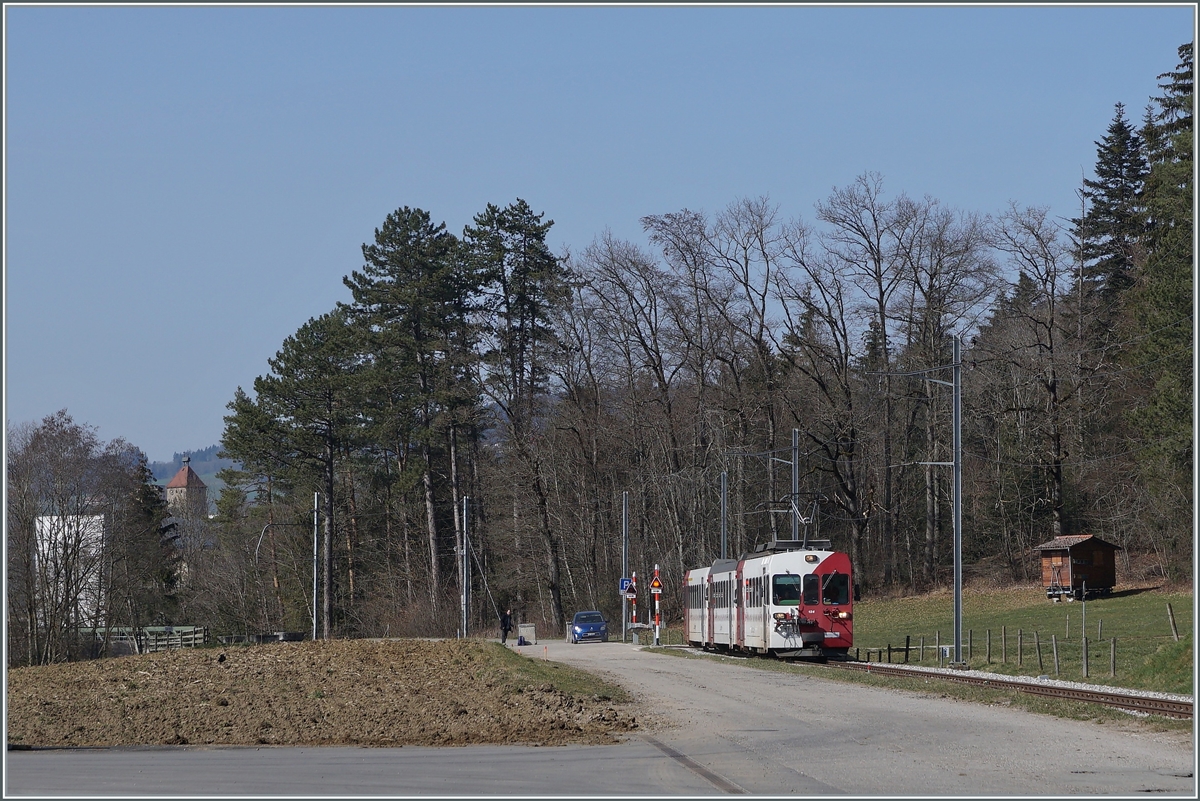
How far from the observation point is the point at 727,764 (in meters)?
14.5

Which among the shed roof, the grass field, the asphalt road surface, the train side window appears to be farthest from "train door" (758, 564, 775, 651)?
the shed roof

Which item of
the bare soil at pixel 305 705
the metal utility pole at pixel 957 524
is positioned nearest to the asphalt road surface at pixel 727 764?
the bare soil at pixel 305 705

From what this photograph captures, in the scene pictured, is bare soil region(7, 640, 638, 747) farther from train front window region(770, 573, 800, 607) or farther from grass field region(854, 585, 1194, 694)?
grass field region(854, 585, 1194, 694)

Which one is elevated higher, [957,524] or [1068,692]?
[957,524]

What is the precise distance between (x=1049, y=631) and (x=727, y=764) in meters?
33.3

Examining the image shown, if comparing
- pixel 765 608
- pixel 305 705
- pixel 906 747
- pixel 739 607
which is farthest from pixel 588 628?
pixel 906 747

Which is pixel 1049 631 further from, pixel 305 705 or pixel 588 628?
pixel 305 705

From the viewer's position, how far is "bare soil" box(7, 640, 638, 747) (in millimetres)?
17547

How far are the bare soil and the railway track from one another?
7.36 m

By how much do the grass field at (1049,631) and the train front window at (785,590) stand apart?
353 centimetres

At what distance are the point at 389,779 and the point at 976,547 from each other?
64.9 meters

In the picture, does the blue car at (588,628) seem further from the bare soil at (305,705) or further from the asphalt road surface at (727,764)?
the asphalt road surface at (727,764)

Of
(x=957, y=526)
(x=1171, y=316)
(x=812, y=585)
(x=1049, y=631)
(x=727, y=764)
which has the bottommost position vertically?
(x=1049, y=631)

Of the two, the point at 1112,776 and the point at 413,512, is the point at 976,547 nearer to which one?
the point at 413,512
